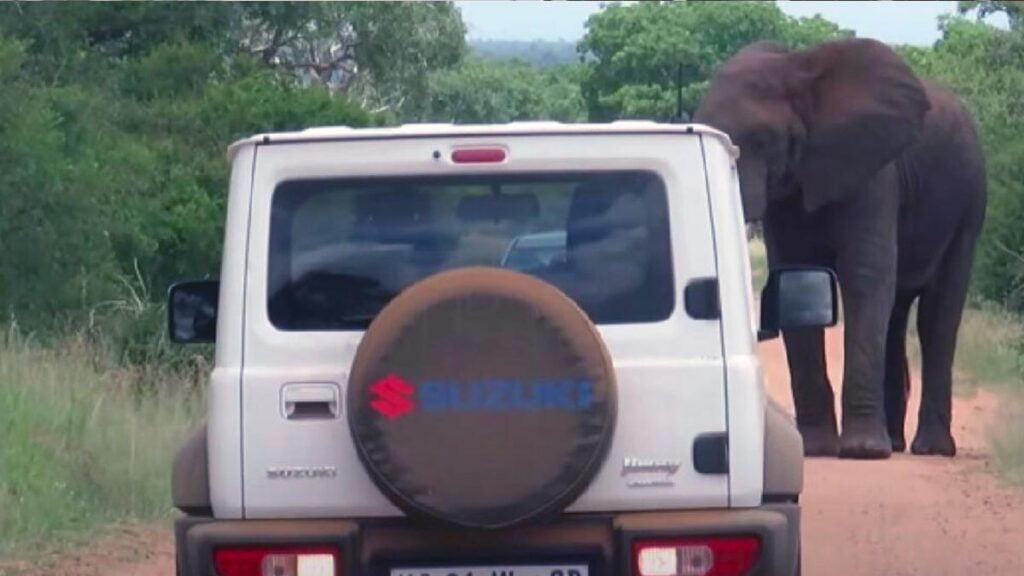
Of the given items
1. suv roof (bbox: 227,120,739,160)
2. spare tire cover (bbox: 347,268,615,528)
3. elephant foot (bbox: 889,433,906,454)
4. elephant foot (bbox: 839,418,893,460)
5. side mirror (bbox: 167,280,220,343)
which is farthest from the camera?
elephant foot (bbox: 889,433,906,454)

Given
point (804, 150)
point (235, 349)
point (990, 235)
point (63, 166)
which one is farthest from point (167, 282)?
point (235, 349)

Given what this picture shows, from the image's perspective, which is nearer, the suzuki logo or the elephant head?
the suzuki logo

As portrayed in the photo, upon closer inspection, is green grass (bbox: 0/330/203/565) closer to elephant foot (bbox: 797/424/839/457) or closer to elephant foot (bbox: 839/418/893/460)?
elephant foot (bbox: 797/424/839/457)

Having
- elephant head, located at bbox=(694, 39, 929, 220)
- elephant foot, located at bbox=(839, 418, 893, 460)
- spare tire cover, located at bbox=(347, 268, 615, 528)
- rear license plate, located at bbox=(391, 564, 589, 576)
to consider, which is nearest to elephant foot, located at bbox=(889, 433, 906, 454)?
elephant foot, located at bbox=(839, 418, 893, 460)

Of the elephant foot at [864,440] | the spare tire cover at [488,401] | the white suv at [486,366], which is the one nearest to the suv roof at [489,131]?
the white suv at [486,366]

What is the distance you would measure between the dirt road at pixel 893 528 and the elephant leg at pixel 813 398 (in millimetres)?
539

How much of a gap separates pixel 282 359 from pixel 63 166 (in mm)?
9993

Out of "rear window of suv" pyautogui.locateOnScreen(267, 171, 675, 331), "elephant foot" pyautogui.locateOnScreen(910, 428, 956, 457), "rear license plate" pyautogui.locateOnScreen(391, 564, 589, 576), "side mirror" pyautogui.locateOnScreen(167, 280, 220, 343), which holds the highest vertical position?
"rear window of suv" pyautogui.locateOnScreen(267, 171, 675, 331)

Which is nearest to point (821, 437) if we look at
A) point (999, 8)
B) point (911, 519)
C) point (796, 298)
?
point (911, 519)

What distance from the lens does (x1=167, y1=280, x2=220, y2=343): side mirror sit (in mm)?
7574

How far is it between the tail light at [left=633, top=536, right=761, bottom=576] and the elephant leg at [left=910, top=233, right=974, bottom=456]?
1065 centimetres

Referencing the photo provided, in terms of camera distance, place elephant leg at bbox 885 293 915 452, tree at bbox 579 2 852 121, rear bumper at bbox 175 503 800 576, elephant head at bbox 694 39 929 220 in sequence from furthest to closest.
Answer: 1. tree at bbox 579 2 852 121
2. elephant leg at bbox 885 293 915 452
3. elephant head at bbox 694 39 929 220
4. rear bumper at bbox 175 503 800 576

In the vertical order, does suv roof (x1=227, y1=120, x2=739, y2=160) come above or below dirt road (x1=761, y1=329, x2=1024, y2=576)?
above

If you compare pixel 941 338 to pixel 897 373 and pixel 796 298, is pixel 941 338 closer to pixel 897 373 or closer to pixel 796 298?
pixel 897 373
